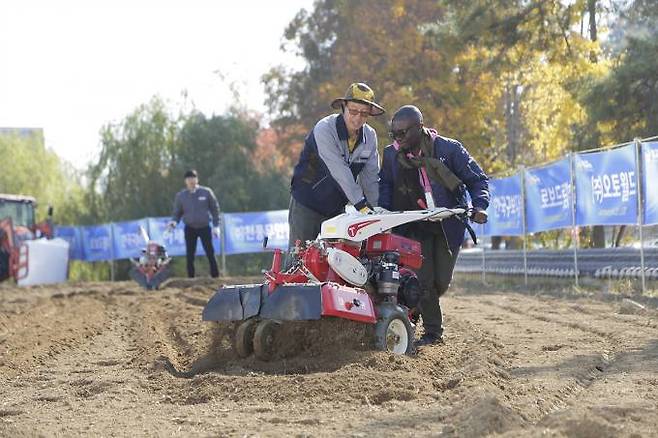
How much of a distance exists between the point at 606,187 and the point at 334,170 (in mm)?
7146

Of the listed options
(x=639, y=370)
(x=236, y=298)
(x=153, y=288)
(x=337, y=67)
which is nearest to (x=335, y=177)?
(x=236, y=298)

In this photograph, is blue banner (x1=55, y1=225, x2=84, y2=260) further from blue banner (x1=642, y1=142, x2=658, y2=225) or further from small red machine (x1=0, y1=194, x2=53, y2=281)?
blue banner (x1=642, y1=142, x2=658, y2=225)

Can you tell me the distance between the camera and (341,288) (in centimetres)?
748

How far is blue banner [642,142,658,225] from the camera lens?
13.1 metres

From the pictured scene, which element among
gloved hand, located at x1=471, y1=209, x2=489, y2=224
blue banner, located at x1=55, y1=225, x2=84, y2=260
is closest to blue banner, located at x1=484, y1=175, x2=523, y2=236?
gloved hand, located at x1=471, y1=209, x2=489, y2=224

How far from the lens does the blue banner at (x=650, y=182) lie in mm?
13148

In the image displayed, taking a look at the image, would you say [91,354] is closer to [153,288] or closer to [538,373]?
[538,373]

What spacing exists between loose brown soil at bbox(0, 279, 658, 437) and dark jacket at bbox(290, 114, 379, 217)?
4.01ft

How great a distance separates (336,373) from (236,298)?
1.44m

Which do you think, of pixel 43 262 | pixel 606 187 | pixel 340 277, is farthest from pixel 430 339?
pixel 43 262

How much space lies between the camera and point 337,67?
37688mm

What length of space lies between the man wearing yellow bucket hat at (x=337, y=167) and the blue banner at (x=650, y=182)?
5.47 meters

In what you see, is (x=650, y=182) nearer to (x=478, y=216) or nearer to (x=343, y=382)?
(x=478, y=216)

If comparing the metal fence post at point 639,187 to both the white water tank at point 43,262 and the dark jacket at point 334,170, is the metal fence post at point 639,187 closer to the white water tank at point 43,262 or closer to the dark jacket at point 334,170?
the dark jacket at point 334,170
